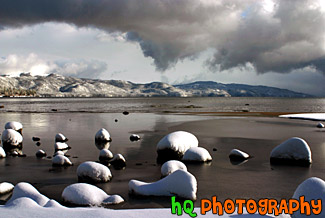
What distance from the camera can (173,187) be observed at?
11250 millimetres

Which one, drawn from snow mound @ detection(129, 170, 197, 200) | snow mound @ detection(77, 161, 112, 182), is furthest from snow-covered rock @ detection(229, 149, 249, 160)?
snow mound @ detection(77, 161, 112, 182)

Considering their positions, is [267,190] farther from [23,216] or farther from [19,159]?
[19,159]

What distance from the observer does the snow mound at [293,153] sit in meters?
17.1

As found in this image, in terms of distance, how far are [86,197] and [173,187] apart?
3311 mm

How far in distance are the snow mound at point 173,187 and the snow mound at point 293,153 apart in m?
8.73

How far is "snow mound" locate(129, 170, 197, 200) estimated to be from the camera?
36.3 ft

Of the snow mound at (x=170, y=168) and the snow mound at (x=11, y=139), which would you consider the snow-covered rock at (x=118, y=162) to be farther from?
the snow mound at (x=11, y=139)

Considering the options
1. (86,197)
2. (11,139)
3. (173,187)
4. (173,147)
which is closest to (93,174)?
(86,197)

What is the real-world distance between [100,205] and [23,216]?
298 cm

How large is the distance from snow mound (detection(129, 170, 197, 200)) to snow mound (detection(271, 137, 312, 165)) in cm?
873

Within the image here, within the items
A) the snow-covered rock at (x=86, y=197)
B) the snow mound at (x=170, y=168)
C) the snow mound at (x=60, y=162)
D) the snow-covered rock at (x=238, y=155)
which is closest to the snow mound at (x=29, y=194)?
the snow-covered rock at (x=86, y=197)

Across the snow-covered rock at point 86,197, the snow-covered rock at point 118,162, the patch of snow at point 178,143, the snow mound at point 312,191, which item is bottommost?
the snow-covered rock at point 118,162

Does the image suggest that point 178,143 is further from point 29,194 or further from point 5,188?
point 29,194

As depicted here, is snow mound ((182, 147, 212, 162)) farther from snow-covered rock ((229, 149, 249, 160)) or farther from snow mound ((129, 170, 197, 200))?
snow mound ((129, 170, 197, 200))
